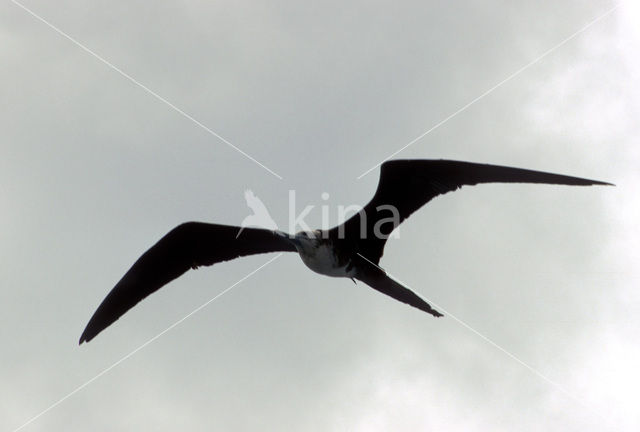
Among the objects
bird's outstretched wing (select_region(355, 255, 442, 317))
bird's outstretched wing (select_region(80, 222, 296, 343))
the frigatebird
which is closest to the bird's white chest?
the frigatebird

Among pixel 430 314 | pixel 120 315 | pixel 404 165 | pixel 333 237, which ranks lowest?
pixel 120 315

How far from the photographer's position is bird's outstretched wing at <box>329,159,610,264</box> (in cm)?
807

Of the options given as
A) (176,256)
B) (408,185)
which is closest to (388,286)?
(408,185)

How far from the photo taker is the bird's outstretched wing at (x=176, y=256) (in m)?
9.74

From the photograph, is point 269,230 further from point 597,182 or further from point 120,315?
point 597,182

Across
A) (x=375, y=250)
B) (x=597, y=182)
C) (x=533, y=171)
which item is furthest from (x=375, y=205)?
(x=597, y=182)

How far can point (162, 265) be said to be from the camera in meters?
9.95

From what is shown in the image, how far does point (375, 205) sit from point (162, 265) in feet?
9.96

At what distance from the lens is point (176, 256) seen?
32.8ft

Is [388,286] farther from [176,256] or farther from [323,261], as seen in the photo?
[176,256]

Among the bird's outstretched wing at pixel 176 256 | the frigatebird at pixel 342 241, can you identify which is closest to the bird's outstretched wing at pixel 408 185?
the frigatebird at pixel 342 241

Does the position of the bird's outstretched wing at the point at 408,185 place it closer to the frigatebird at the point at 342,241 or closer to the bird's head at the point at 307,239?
the frigatebird at the point at 342,241

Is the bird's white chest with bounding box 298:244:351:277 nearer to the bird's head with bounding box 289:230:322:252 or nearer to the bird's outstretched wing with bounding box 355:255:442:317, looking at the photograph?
the bird's head with bounding box 289:230:322:252

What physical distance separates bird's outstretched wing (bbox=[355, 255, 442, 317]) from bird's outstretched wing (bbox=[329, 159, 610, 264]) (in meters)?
0.22
